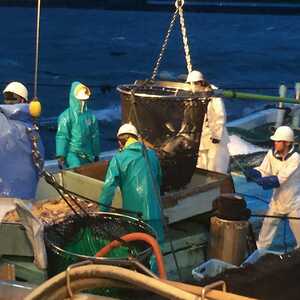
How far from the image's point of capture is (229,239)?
6.17 metres

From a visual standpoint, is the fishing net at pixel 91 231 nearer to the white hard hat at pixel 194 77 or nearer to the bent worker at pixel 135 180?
the bent worker at pixel 135 180

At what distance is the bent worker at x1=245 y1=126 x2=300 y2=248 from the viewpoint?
23.5 ft

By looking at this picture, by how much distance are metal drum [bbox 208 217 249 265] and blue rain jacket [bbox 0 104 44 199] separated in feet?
5.18

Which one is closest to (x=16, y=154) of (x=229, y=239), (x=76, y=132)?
(x=229, y=239)

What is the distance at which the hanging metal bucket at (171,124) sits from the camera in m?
6.67

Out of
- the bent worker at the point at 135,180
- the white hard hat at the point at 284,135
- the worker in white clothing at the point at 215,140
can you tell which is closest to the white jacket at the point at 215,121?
the worker in white clothing at the point at 215,140

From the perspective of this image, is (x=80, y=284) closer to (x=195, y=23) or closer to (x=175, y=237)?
(x=175, y=237)

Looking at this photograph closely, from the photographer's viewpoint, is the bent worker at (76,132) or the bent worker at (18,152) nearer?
the bent worker at (18,152)

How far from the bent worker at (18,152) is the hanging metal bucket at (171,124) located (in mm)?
1162

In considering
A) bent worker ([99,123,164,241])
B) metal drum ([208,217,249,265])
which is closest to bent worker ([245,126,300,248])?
metal drum ([208,217,249,265])

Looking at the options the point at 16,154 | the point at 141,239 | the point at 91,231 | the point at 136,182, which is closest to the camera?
the point at 141,239

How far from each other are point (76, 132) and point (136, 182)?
7.69ft

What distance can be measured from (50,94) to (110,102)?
10.7 ft

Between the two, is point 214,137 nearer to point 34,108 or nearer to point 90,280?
point 34,108
